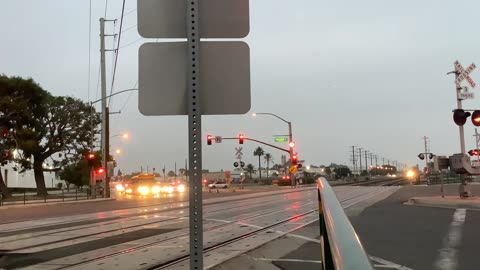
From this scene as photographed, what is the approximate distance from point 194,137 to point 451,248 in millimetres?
8314

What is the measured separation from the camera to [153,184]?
196ft

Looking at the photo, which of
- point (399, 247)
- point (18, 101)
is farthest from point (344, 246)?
point (18, 101)

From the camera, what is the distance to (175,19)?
3910mm

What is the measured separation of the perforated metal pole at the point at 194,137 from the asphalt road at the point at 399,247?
4933 mm

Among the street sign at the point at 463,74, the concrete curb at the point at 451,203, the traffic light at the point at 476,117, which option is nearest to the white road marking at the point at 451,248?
the concrete curb at the point at 451,203

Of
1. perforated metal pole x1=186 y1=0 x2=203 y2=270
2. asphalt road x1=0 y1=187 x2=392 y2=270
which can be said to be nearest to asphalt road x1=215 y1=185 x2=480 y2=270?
asphalt road x1=0 y1=187 x2=392 y2=270

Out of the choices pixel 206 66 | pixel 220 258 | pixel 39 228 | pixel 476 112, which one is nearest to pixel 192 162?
pixel 206 66

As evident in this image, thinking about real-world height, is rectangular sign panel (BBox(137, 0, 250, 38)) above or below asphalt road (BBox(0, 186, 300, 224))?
above

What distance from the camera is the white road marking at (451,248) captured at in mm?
8660

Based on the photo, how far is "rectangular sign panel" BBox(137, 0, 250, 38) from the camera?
3904 millimetres

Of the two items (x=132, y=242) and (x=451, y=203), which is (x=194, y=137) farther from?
(x=451, y=203)

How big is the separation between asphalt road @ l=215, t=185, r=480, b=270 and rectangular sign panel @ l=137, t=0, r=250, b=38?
17.7 feet

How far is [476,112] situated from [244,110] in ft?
59.1

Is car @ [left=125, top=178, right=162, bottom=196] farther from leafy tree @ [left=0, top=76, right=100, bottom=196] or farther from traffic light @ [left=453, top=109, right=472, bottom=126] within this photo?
traffic light @ [left=453, top=109, right=472, bottom=126]
